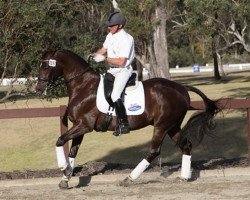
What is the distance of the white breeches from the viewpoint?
8.37 m

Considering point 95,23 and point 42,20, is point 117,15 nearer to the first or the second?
point 42,20

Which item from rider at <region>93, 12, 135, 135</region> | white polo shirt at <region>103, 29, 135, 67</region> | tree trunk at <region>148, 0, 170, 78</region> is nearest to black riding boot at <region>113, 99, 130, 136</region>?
rider at <region>93, 12, 135, 135</region>

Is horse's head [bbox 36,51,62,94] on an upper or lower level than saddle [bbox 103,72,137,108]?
upper

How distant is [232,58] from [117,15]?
94.3 m

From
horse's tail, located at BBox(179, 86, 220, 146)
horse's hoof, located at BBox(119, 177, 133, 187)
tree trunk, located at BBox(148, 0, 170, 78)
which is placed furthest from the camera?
tree trunk, located at BBox(148, 0, 170, 78)

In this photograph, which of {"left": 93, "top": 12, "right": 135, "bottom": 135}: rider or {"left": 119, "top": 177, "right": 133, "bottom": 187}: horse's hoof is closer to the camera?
{"left": 93, "top": 12, "right": 135, "bottom": 135}: rider

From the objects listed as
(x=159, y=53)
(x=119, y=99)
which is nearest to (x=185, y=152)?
(x=119, y=99)

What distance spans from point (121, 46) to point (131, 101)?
0.86 m

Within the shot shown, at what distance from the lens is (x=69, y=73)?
882 cm

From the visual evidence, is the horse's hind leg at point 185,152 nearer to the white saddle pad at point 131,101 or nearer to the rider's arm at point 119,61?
the white saddle pad at point 131,101

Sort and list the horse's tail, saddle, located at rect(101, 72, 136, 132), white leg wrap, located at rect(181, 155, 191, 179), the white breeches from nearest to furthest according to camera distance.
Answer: the white breeches, saddle, located at rect(101, 72, 136, 132), white leg wrap, located at rect(181, 155, 191, 179), the horse's tail

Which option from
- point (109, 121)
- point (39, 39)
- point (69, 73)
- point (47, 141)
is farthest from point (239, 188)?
point (47, 141)

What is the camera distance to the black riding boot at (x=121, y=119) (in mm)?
8422

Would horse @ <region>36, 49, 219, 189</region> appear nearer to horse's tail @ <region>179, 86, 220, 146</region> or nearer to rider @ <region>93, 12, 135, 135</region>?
rider @ <region>93, 12, 135, 135</region>
